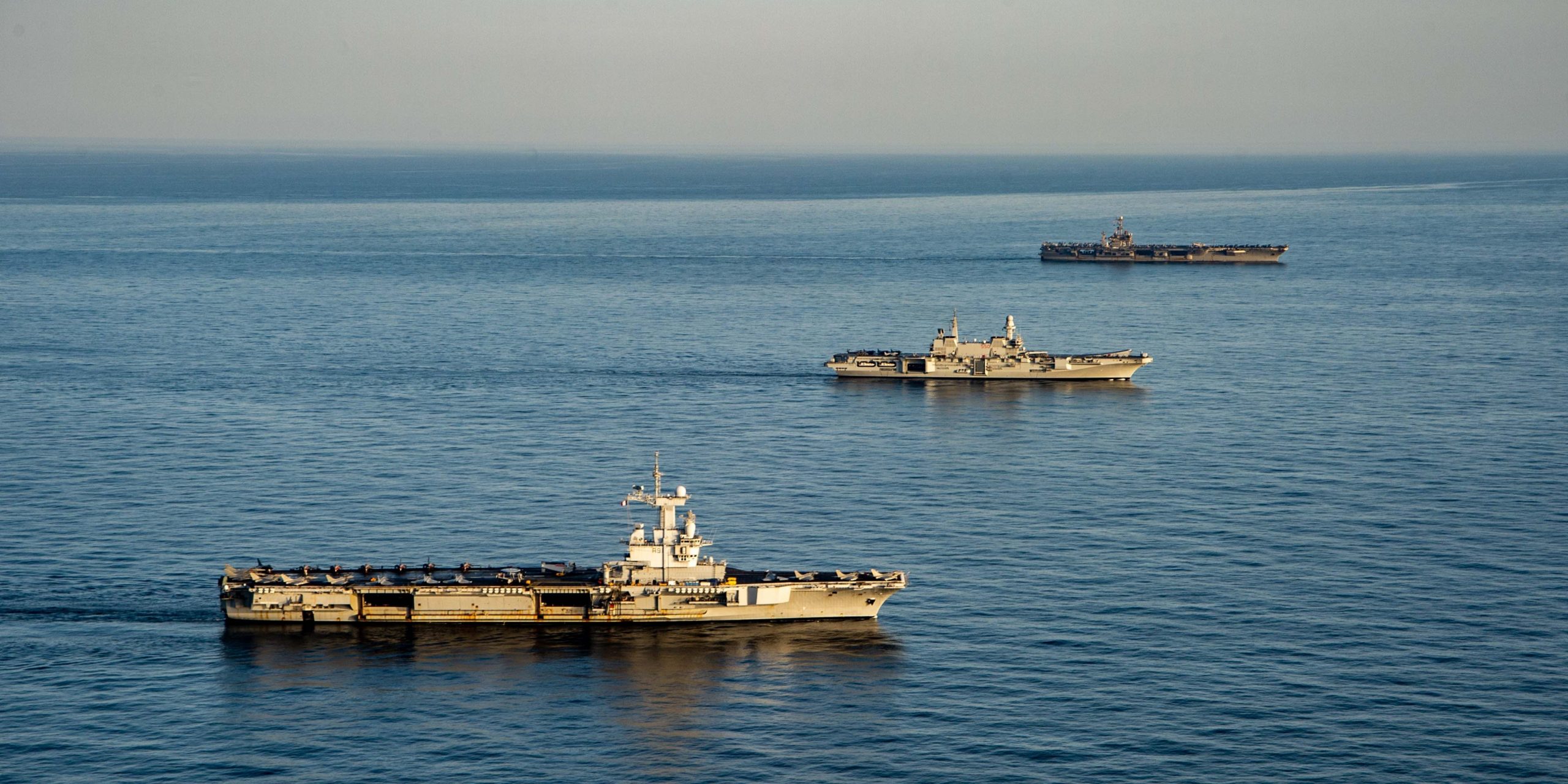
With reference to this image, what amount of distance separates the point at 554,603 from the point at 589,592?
2.40 meters

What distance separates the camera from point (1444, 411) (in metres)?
178

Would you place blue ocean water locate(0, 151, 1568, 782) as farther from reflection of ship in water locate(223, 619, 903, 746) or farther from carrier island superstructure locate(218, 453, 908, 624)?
carrier island superstructure locate(218, 453, 908, 624)

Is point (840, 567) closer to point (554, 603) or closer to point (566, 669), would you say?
point (554, 603)

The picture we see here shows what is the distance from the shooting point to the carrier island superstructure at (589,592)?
108 meters

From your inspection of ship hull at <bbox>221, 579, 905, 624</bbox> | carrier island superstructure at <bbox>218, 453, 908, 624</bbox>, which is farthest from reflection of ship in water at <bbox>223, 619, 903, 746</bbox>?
carrier island superstructure at <bbox>218, 453, 908, 624</bbox>

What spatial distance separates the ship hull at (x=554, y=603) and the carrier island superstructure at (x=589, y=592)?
0.06 meters

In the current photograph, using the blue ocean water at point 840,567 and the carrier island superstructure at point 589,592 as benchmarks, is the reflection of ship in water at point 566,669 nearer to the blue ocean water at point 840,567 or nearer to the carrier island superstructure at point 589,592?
the blue ocean water at point 840,567

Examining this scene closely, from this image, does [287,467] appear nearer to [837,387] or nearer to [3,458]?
[3,458]

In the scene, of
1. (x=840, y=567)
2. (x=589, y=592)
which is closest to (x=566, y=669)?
(x=589, y=592)

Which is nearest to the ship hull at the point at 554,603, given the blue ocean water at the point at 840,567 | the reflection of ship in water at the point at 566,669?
the reflection of ship in water at the point at 566,669

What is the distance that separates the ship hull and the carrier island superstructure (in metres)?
0.06

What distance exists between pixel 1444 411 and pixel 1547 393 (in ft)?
60.4

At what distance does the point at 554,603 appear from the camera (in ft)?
358

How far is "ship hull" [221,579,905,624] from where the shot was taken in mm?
108125
